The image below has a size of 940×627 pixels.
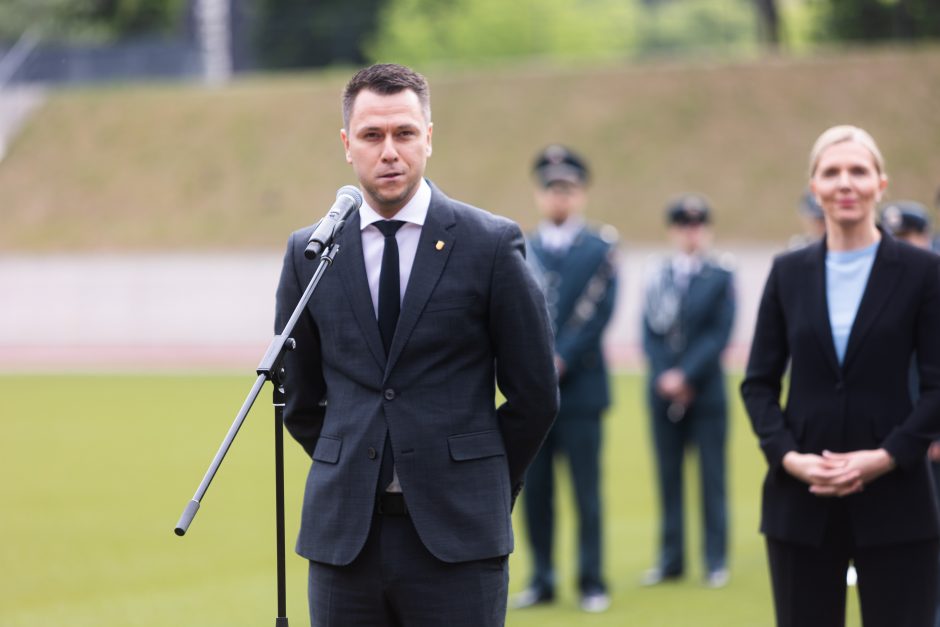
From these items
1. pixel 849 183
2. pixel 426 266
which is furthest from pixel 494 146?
pixel 426 266

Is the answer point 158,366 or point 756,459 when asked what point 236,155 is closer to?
point 158,366

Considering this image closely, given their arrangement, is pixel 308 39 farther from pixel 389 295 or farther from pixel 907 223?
pixel 389 295

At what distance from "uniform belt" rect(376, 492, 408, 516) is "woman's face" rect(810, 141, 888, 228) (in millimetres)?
1803

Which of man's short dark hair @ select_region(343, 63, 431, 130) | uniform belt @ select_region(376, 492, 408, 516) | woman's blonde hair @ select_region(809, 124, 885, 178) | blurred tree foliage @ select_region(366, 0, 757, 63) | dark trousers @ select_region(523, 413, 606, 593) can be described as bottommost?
dark trousers @ select_region(523, 413, 606, 593)

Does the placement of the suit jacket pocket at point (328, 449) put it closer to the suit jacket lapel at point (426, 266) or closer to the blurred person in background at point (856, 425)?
the suit jacket lapel at point (426, 266)

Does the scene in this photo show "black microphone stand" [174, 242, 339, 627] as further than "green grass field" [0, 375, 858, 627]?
No

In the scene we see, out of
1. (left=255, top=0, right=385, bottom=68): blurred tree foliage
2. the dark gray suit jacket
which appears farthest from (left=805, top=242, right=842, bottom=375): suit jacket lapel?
(left=255, top=0, right=385, bottom=68): blurred tree foliage


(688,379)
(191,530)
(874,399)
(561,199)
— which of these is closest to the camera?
(874,399)

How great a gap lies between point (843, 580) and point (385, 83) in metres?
2.18

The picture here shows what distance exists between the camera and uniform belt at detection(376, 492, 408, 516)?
3547mm

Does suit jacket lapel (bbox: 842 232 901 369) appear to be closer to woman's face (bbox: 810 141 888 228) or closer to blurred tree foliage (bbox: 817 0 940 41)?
woman's face (bbox: 810 141 888 228)

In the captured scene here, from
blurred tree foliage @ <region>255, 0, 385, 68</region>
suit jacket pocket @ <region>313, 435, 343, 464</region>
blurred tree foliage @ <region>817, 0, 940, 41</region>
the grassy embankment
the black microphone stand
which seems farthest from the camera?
blurred tree foliage @ <region>255, 0, 385, 68</region>

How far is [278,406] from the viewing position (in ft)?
12.0

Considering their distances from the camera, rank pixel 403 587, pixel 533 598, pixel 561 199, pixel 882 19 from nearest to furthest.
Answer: pixel 403 587 < pixel 533 598 < pixel 561 199 < pixel 882 19
